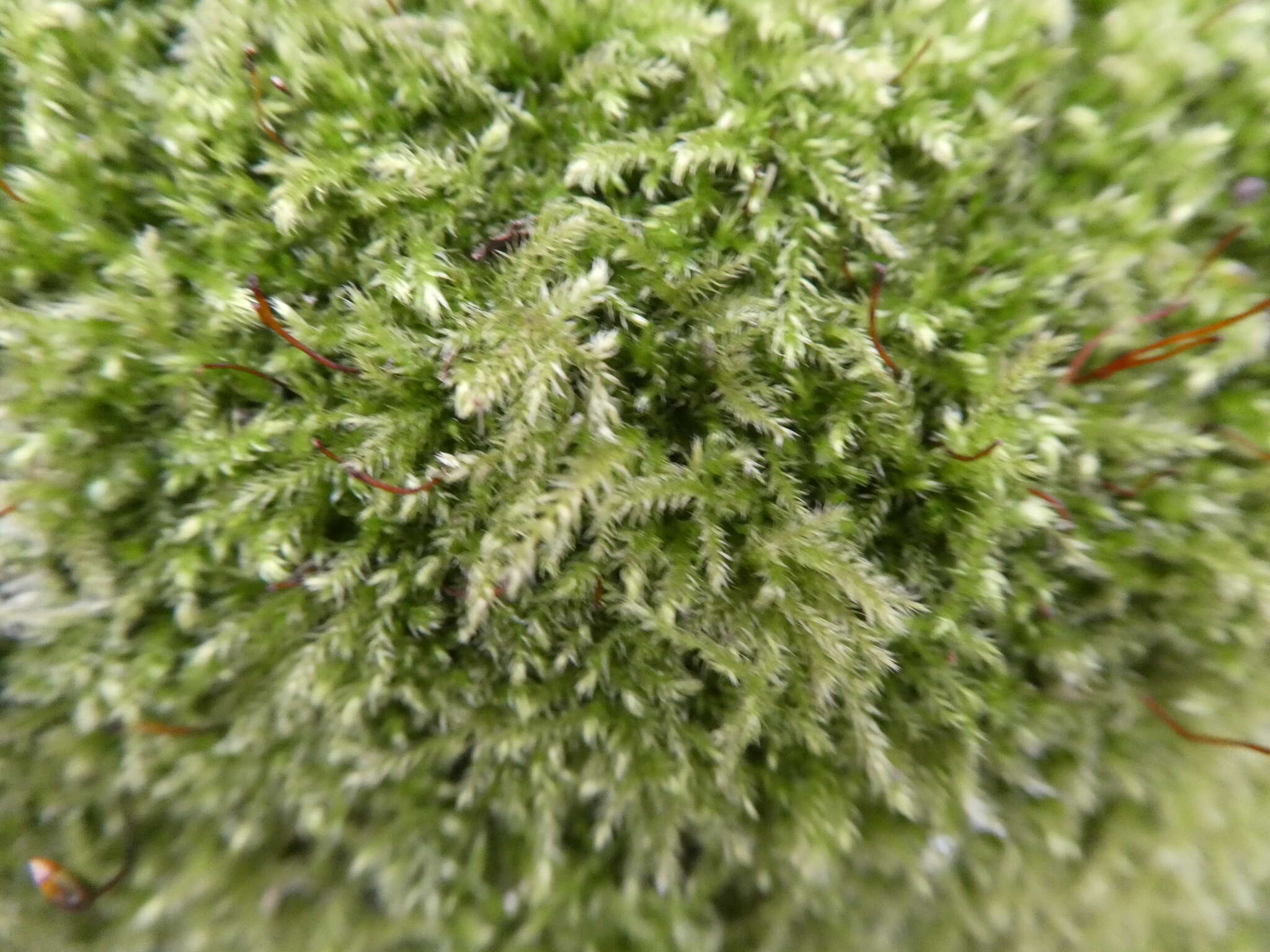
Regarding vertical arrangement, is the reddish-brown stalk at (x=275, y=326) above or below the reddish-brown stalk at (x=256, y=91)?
below

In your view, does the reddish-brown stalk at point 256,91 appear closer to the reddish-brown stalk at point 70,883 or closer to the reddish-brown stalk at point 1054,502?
the reddish-brown stalk at point 70,883

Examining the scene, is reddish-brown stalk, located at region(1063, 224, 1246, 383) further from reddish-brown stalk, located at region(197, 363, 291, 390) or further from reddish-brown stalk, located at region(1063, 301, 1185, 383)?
reddish-brown stalk, located at region(197, 363, 291, 390)

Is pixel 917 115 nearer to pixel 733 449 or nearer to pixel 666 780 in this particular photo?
pixel 733 449

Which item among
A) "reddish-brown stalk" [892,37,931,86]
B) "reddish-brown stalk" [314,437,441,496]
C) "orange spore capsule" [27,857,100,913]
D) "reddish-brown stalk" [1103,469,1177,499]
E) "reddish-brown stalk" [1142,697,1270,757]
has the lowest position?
"orange spore capsule" [27,857,100,913]

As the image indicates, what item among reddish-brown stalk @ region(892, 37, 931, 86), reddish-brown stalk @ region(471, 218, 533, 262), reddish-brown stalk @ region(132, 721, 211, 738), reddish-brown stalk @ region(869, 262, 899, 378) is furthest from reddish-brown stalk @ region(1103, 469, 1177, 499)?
reddish-brown stalk @ region(132, 721, 211, 738)

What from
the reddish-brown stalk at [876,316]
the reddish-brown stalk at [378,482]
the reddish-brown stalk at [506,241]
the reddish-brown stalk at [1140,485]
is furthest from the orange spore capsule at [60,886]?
the reddish-brown stalk at [1140,485]

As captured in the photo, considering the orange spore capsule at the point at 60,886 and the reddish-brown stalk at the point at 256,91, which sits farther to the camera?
the orange spore capsule at the point at 60,886
